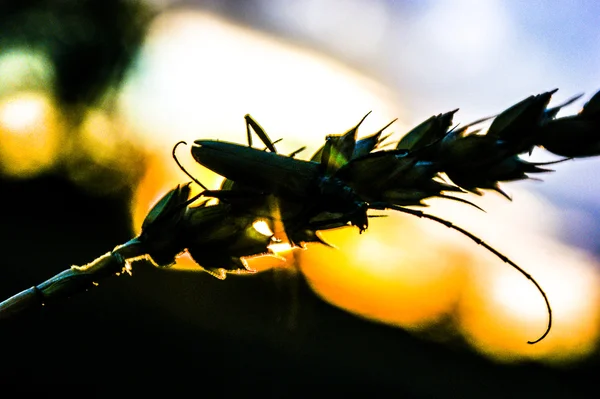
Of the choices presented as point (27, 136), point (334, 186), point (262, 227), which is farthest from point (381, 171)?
point (27, 136)

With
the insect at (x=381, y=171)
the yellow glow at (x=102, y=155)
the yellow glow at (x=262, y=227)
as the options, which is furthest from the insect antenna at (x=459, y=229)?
the yellow glow at (x=102, y=155)

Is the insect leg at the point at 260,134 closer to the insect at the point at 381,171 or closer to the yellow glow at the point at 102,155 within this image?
the insect at the point at 381,171

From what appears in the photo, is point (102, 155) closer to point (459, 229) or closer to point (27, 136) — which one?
point (27, 136)

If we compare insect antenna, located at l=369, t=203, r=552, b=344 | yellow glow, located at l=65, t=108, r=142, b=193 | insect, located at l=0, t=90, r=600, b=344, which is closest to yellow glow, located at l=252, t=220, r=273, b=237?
insect, located at l=0, t=90, r=600, b=344

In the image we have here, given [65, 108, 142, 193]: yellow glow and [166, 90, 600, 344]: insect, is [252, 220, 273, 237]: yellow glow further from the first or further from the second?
[65, 108, 142, 193]: yellow glow

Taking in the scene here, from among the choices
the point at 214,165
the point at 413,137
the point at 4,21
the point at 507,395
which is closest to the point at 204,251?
the point at 214,165

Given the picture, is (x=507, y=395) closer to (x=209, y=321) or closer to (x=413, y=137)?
(x=209, y=321)
